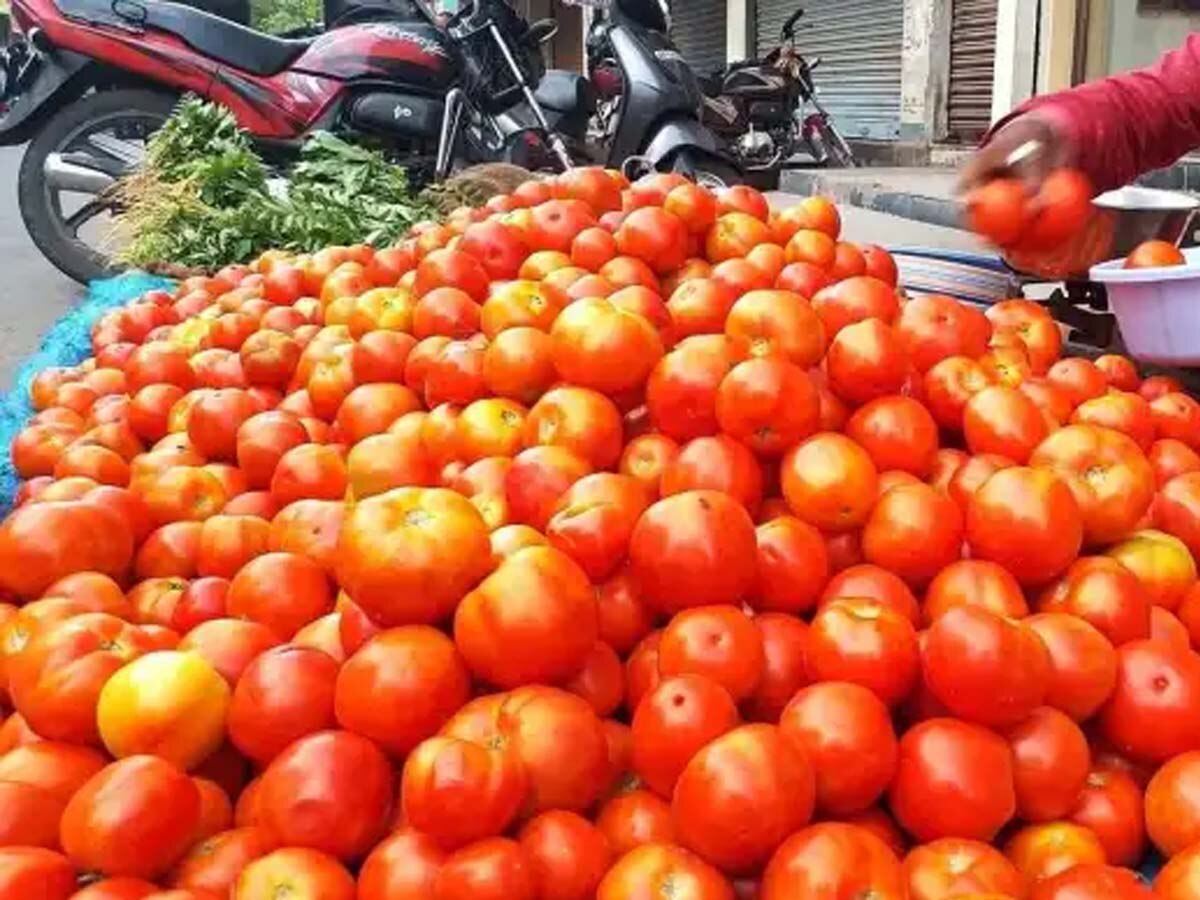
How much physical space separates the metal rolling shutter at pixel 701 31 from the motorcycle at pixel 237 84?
8588 millimetres

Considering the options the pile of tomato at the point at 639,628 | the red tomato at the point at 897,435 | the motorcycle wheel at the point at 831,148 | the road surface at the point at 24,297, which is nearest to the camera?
the pile of tomato at the point at 639,628

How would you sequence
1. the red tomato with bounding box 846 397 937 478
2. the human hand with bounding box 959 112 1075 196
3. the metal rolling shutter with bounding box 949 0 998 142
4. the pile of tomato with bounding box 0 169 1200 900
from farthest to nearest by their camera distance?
the metal rolling shutter with bounding box 949 0 998 142 < the human hand with bounding box 959 112 1075 196 < the red tomato with bounding box 846 397 937 478 < the pile of tomato with bounding box 0 169 1200 900

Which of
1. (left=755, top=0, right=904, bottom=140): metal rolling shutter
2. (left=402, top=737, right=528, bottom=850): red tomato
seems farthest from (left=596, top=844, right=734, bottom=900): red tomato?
(left=755, top=0, right=904, bottom=140): metal rolling shutter

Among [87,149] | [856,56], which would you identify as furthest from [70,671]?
[856,56]

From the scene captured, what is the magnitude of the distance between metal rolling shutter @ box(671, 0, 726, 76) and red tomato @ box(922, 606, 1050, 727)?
1372cm

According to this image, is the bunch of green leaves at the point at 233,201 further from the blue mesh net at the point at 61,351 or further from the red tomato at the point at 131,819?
the red tomato at the point at 131,819

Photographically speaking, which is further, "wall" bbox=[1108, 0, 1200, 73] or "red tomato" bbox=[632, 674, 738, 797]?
"wall" bbox=[1108, 0, 1200, 73]

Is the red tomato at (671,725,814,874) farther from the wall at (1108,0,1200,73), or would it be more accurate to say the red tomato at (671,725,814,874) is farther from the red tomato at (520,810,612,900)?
the wall at (1108,0,1200,73)

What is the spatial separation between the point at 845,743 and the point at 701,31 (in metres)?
14.8

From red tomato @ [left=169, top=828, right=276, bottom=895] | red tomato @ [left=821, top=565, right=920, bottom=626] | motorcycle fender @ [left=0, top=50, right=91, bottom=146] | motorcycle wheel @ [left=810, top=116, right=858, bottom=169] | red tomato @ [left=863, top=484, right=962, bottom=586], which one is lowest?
motorcycle wheel @ [left=810, top=116, right=858, bottom=169]

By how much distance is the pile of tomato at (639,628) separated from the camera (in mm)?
1173

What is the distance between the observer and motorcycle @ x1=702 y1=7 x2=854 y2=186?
36.0 feet

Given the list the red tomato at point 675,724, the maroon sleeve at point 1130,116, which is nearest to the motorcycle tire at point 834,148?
the maroon sleeve at point 1130,116

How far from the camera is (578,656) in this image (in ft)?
4.32
